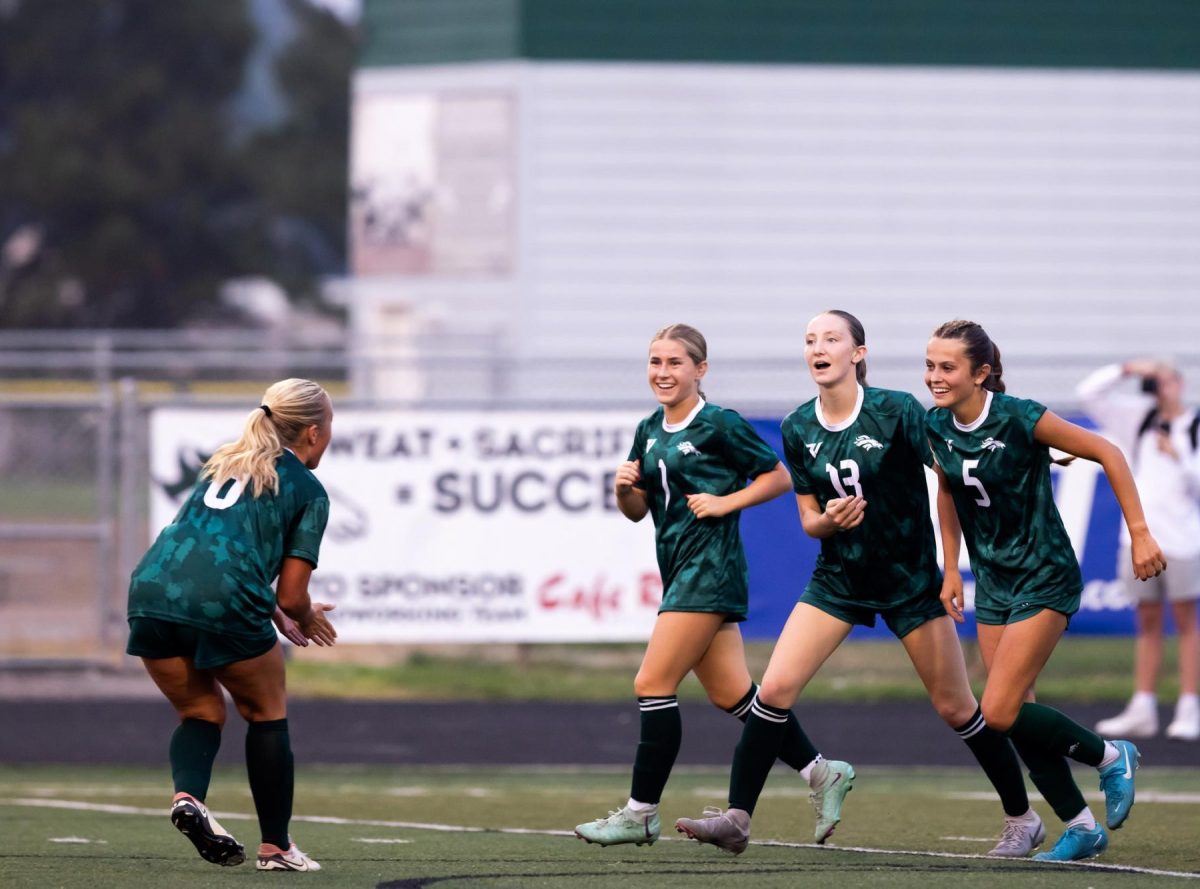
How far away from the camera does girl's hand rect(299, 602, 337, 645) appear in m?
6.91

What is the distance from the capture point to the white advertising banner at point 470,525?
45.6 ft

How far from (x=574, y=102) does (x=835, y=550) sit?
12.7m

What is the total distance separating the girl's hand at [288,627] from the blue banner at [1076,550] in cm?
701

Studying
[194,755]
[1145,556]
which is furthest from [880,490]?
[194,755]

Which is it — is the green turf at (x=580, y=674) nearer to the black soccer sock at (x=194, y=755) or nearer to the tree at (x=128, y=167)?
the black soccer sock at (x=194, y=755)

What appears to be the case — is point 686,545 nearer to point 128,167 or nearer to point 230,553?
point 230,553

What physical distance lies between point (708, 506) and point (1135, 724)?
18.2ft

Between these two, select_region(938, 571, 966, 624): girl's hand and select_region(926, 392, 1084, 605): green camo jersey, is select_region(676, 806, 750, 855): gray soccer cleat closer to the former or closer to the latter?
select_region(938, 571, 966, 624): girl's hand

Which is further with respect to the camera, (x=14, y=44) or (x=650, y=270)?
(x=14, y=44)

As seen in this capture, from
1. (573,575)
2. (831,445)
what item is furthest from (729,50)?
(831,445)

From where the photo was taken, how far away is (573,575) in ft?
45.8

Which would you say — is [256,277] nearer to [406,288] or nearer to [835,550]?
[406,288]

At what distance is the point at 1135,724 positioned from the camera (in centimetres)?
1193

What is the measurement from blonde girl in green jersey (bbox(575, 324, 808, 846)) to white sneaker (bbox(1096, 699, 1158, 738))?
4792mm
